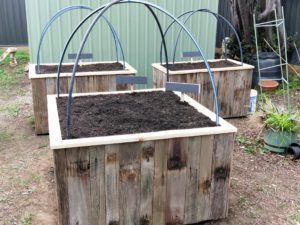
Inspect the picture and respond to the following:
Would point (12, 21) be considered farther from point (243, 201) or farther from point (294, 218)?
point (294, 218)

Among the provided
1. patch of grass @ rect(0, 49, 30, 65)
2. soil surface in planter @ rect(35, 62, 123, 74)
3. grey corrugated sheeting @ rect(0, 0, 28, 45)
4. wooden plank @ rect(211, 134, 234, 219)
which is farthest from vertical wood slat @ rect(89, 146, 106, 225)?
grey corrugated sheeting @ rect(0, 0, 28, 45)

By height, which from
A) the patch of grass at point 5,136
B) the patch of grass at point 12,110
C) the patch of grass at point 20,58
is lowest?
the patch of grass at point 5,136

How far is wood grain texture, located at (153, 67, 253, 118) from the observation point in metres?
4.30

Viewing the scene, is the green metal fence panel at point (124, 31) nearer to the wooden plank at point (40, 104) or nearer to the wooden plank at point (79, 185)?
the wooden plank at point (40, 104)

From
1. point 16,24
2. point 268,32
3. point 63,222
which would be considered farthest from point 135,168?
point 16,24

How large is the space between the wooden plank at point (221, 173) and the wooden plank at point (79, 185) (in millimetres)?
860

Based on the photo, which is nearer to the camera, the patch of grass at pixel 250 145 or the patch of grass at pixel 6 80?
the patch of grass at pixel 250 145

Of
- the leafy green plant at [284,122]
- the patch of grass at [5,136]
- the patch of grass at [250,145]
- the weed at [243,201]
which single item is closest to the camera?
the weed at [243,201]

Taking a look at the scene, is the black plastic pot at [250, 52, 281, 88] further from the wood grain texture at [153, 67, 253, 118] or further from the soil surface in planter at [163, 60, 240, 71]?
the wood grain texture at [153, 67, 253, 118]

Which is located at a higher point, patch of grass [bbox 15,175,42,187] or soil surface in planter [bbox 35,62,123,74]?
soil surface in planter [bbox 35,62,123,74]

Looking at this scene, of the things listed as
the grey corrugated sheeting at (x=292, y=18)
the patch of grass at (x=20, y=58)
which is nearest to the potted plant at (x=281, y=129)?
the grey corrugated sheeting at (x=292, y=18)

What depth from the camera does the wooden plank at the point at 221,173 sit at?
2.32 m

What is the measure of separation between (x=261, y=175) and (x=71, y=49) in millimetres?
3308

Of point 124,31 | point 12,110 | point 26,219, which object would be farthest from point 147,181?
point 124,31
